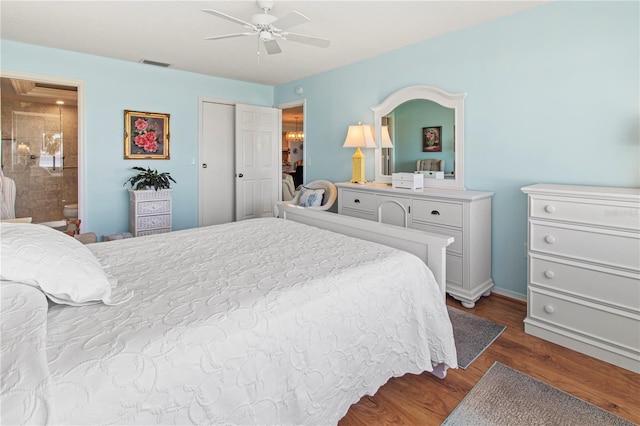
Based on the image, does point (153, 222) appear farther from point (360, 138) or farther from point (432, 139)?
point (432, 139)

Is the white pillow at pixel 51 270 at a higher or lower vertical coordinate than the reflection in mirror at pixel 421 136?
lower

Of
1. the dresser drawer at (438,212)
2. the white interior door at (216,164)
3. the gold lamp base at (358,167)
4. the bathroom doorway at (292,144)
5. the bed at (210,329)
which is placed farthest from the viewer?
the bathroom doorway at (292,144)

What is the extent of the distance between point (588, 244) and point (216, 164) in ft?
15.2

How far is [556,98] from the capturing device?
2.70m

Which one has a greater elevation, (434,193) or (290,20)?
(290,20)

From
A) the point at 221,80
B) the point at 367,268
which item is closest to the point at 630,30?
the point at 367,268

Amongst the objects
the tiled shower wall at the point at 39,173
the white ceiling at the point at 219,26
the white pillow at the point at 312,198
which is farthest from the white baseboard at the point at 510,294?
the tiled shower wall at the point at 39,173

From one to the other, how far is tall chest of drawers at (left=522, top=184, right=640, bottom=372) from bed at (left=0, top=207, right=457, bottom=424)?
98cm

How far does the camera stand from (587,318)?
84.8 inches

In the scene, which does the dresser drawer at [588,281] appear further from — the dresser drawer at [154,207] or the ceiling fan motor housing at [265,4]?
the dresser drawer at [154,207]

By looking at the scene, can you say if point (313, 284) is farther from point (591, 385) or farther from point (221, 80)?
point (221, 80)

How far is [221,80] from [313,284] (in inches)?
181

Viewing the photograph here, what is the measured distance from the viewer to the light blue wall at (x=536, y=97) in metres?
2.42

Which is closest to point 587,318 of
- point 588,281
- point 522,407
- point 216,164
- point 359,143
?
point 588,281
